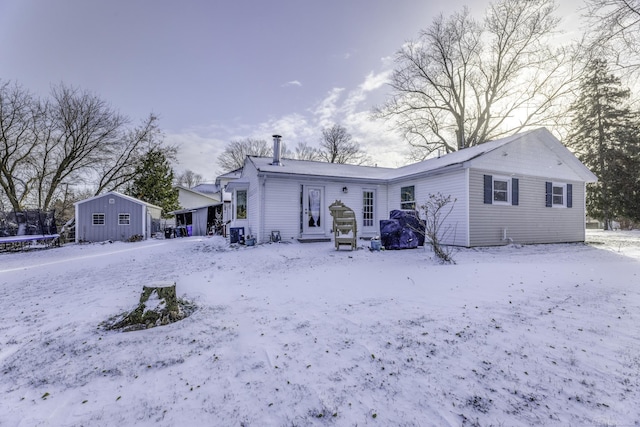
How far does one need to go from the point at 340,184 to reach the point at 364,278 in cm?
724

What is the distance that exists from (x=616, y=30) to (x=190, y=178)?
164 feet

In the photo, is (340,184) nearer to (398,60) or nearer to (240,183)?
(240,183)

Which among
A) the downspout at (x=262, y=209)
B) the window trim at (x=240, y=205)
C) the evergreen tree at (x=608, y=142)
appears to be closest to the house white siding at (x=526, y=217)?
the downspout at (x=262, y=209)

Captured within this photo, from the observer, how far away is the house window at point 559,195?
37.8 feet

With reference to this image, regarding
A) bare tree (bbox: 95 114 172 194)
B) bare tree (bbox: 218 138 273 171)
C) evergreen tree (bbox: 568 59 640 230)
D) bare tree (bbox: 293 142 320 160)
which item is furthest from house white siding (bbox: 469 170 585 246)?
bare tree (bbox: 218 138 273 171)

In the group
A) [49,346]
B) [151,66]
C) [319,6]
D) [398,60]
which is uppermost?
[398,60]

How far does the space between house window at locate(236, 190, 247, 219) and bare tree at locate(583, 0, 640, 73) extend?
41.0ft

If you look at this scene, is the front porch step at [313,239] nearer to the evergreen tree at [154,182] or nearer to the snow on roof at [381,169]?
the snow on roof at [381,169]

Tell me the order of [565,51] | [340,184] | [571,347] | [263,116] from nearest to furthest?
[571,347] < [340,184] < [565,51] < [263,116]

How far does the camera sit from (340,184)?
39.0 feet

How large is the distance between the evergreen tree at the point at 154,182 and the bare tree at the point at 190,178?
22.9 m

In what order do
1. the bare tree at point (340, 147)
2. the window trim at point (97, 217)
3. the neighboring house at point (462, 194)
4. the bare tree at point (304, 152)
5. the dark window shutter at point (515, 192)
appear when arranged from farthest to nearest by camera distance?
the bare tree at point (304, 152), the bare tree at point (340, 147), the window trim at point (97, 217), the dark window shutter at point (515, 192), the neighboring house at point (462, 194)

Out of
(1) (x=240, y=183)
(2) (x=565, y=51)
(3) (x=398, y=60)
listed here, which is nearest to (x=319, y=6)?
(1) (x=240, y=183)

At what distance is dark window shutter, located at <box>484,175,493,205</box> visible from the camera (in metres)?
9.95
